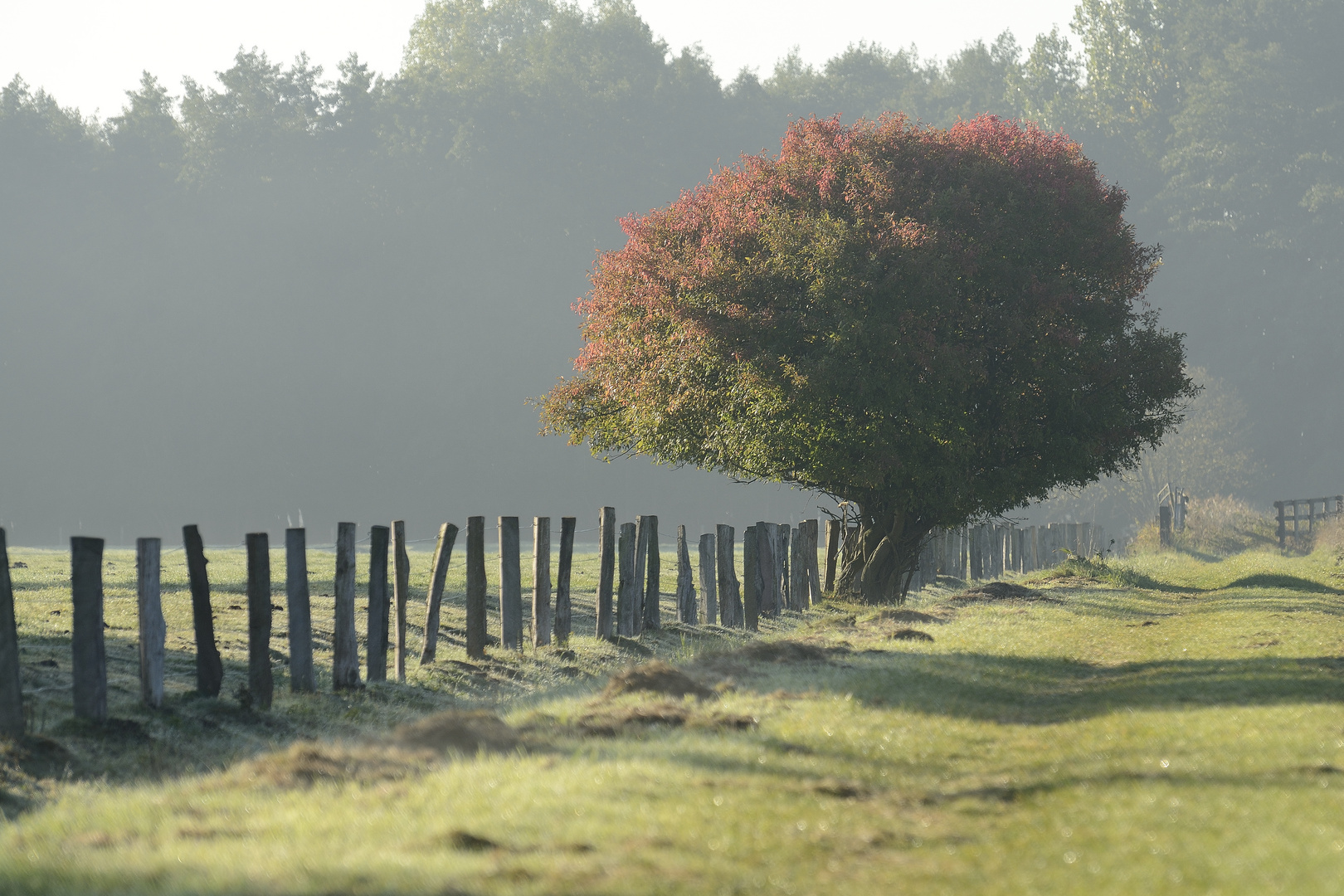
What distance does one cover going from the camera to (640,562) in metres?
17.8

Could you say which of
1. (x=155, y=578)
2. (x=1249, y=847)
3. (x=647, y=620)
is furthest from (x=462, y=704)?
(x=1249, y=847)

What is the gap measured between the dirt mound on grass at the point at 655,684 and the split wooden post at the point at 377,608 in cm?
270

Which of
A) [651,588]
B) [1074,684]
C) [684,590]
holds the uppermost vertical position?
[651,588]

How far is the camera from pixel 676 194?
8406 cm

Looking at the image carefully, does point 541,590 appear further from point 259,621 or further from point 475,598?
point 259,621

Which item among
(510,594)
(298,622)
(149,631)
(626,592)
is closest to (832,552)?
(626,592)

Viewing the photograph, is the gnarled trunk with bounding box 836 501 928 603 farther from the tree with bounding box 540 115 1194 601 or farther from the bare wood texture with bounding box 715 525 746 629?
the bare wood texture with bounding box 715 525 746 629

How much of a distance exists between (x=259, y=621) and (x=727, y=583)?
30.9 feet

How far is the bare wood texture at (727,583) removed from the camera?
19.9m

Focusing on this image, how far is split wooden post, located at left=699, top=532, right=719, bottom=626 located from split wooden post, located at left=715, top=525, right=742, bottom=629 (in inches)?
5.0

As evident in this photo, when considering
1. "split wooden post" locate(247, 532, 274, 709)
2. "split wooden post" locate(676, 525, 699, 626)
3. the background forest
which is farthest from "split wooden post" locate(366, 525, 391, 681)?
the background forest

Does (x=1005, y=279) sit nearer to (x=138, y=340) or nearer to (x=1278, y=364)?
(x=138, y=340)

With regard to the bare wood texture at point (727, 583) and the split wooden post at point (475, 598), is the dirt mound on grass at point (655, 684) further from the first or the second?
the bare wood texture at point (727, 583)

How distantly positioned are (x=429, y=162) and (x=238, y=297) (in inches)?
619
